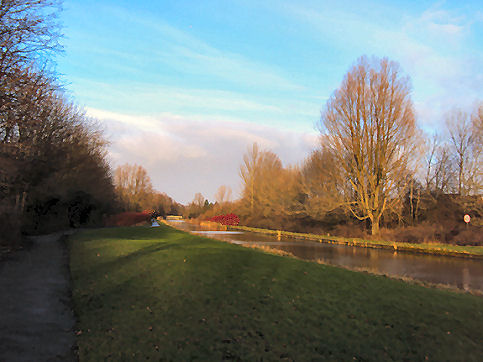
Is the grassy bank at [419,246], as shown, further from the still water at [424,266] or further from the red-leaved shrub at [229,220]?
the red-leaved shrub at [229,220]

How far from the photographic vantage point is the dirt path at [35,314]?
16.6 feet

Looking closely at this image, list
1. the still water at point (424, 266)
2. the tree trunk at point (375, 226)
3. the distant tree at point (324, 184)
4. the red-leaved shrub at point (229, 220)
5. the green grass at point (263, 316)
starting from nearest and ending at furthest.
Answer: the green grass at point (263, 316), the still water at point (424, 266), the tree trunk at point (375, 226), the distant tree at point (324, 184), the red-leaved shrub at point (229, 220)

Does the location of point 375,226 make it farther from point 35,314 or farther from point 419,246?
point 35,314

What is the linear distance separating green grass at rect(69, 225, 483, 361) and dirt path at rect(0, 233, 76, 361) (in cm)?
29

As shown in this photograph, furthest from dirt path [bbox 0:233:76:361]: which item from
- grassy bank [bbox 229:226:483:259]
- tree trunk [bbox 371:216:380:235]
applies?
tree trunk [bbox 371:216:380:235]

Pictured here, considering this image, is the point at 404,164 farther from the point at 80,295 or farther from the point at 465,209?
the point at 80,295

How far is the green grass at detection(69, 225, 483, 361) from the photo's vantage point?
4.99m

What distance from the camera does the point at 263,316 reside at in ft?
20.7

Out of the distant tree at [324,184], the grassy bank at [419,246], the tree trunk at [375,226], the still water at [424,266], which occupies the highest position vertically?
the distant tree at [324,184]

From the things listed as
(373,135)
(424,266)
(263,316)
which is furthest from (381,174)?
(263,316)

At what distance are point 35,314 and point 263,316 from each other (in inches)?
168

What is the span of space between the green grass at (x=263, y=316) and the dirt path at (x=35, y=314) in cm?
29

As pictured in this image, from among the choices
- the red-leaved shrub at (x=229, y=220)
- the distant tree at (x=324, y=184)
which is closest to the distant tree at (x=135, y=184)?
the red-leaved shrub at (x=229, y=220)

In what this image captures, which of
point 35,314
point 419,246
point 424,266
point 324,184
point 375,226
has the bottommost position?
point 424,266
